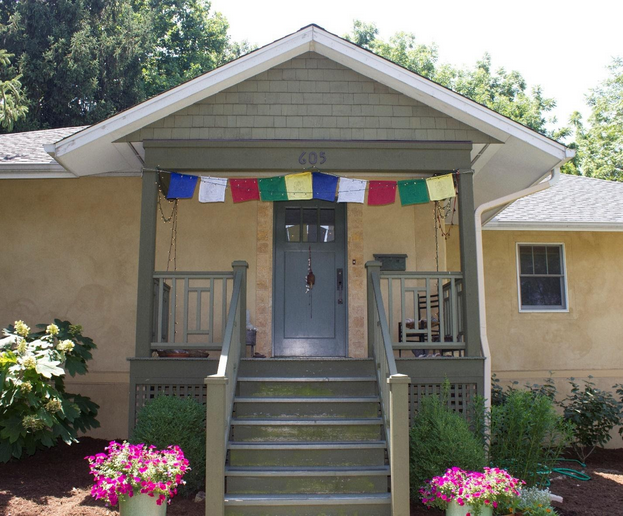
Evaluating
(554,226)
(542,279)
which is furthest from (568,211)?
(542,279)

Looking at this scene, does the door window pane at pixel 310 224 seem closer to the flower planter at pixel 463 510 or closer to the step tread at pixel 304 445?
the step tread at pixel 304 445

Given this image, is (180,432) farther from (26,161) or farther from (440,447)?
(26,161)

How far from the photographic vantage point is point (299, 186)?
7691mm

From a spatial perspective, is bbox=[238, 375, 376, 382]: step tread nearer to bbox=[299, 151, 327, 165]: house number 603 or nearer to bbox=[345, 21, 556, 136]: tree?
bbox=[299, 151, 327, 165]: house number 603

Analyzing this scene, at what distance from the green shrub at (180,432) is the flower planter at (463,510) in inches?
94.1

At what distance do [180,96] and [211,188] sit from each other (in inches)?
44.6

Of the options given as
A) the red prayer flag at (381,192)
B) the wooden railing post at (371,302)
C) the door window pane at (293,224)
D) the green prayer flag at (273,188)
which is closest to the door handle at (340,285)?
the door window pane at (293,224)

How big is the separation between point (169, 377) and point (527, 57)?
94.3 ft

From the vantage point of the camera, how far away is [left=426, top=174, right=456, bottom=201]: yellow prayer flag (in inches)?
302

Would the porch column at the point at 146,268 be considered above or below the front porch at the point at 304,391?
above

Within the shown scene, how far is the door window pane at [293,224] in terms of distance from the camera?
932 cm

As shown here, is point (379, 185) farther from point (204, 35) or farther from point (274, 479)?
point (204, 35)

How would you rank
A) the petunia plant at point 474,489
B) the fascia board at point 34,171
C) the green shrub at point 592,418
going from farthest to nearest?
1. the green shrub at point 592,418
2. the fascia board at point 34,171
3. the petunia plant at point 474,489

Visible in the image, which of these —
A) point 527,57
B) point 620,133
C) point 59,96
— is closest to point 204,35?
point 59,96
